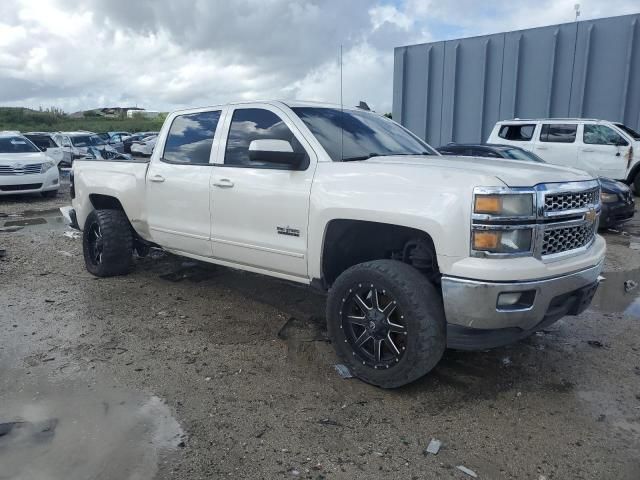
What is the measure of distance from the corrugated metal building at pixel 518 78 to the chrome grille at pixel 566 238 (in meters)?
→ 12.0

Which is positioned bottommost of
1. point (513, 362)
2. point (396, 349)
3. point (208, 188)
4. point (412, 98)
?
point (513, 362)

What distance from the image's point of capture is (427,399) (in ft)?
11.0

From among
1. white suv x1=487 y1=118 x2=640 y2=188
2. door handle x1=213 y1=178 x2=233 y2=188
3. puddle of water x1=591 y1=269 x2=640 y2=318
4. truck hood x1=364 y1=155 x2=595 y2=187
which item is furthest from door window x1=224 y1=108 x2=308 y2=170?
white suv x1=487 y1=118 x2=640 y2=188

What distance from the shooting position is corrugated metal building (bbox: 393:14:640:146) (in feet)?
43.8

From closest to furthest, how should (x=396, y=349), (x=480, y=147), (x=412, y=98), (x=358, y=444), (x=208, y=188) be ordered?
(x=358, y=444)
(x=396, y=349)
(x=208, y=188)
(x=480, y=147)
(x=412, y=98)

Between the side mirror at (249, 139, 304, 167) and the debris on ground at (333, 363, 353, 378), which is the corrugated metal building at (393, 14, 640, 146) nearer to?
the side mirror at (249, 139, 304, 167)

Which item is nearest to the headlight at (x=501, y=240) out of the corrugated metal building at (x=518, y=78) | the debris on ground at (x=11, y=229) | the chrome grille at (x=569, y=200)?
the chrome grille at (x=569, y=200)

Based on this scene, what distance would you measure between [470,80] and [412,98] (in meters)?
1.97

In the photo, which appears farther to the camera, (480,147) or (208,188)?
(480,147)

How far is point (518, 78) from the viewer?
14.5 meters

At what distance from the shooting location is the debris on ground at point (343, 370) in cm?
367

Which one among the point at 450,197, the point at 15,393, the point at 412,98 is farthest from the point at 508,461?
the point at 412,98

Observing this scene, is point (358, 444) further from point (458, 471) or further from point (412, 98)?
point (412, 98)

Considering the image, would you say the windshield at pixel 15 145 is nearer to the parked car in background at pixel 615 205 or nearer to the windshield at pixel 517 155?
the windshield at pixel 517 155
